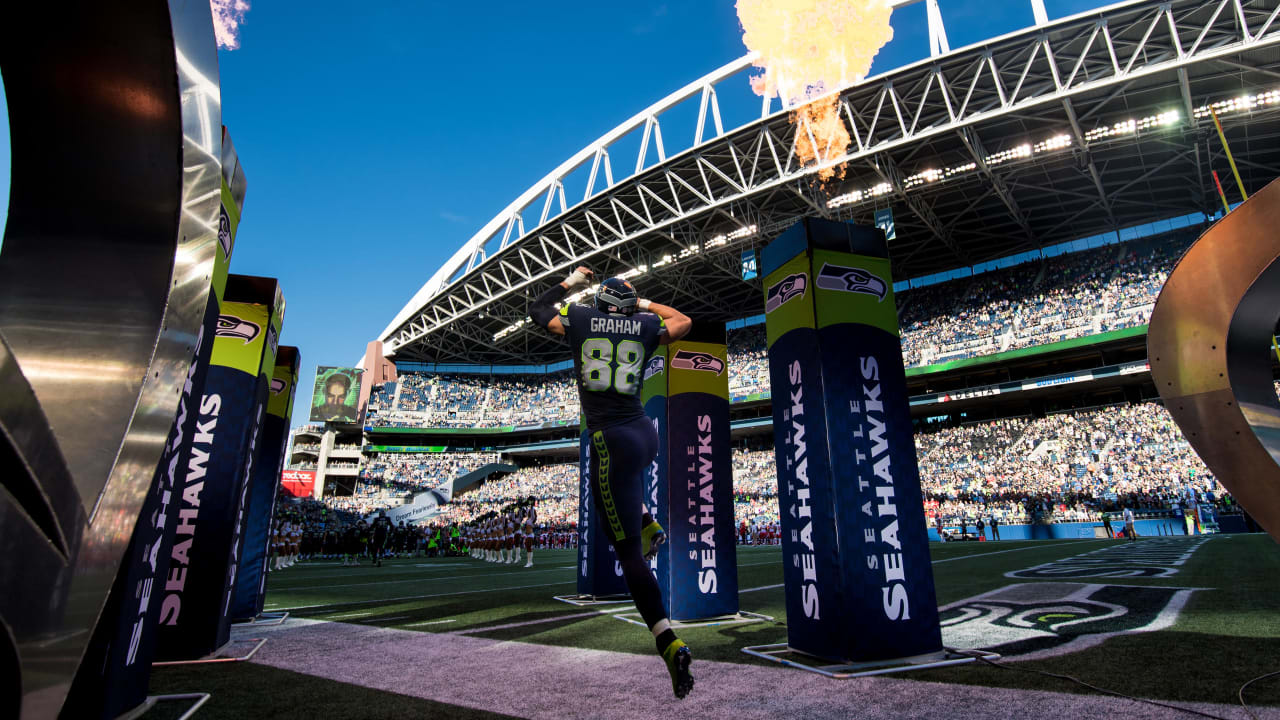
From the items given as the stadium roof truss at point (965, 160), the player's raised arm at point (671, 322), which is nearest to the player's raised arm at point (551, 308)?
the player's raised arm at point (671, 322)

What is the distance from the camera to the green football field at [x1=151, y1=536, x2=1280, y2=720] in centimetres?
282

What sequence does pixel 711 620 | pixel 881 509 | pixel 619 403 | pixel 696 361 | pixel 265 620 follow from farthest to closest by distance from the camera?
pixel 696 361, pixel 265 620, pixel 711 620, pixel 881 509, pixel 619 403

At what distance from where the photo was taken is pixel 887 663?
12.3 ft

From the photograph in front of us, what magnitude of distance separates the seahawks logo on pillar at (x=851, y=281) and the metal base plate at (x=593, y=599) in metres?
5.09

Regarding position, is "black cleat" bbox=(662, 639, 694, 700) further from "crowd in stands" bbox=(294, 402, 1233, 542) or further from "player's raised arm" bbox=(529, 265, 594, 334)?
"crowd in stands" bbox=(294, 402, 1233, 542)

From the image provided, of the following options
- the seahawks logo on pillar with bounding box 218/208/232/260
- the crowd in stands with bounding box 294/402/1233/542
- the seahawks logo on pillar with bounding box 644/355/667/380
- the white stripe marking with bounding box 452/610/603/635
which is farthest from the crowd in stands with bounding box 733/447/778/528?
the seahawks logo on pillar with bounding box 218/208/232/260

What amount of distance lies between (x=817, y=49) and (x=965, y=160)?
11.0m

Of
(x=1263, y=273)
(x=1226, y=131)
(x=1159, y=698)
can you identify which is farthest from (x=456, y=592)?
(x=1226, y=131)

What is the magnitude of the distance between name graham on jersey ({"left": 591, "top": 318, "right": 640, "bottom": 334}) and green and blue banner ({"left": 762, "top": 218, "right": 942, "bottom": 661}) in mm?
1688

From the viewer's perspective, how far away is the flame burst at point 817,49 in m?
17.4

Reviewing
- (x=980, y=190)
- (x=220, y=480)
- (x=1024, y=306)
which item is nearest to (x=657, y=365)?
(x=220, y=480)

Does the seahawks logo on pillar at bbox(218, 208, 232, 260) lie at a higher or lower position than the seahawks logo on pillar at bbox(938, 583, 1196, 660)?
higher

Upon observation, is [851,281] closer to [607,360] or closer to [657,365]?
[607,360]

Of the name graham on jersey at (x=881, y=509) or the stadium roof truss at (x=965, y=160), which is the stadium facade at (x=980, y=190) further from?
the name graham on jersey at (x=881, y=509)
